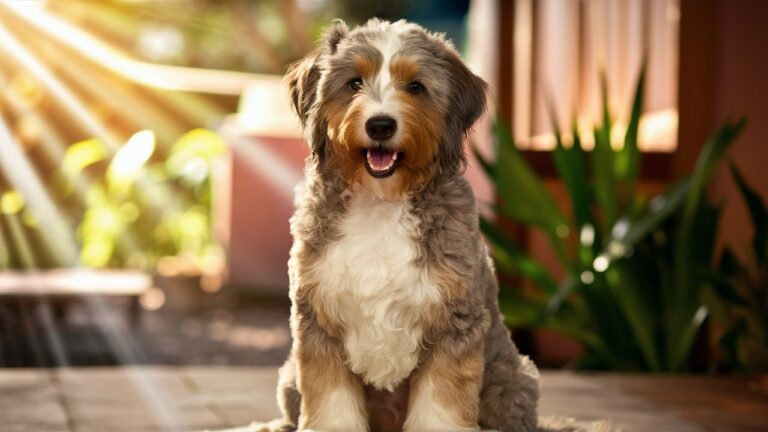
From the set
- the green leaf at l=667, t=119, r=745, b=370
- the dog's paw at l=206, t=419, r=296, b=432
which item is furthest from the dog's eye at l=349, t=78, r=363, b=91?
the green leaf at l=667, t=119, r=745, b=370

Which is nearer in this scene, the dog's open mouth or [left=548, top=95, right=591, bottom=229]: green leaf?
the dog's open mouth

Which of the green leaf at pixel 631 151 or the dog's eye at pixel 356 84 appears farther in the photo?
the green leaf at pixel 631 151

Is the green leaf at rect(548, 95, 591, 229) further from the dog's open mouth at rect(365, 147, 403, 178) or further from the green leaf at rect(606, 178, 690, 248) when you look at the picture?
the dog's open mouth at rect(365, 147, 403, 178)

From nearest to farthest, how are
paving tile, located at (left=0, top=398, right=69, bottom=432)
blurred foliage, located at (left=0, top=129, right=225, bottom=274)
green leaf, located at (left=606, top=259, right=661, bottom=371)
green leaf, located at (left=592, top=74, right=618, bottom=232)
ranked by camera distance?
paving tile, located at (left=0, top=398, right=69, bottom=432), green leaf, located at (left=606, top=259, right=661, bottom=371), green leaf, located at (left=592, top=74, right=618, bottom=232), blurred foliage, located at (left=0, top=129, right=225, bottom=274)

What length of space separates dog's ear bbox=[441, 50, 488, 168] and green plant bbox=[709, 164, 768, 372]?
2.42 m

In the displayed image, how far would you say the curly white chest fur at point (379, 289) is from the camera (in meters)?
2.76

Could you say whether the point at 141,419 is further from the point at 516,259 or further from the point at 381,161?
the point at 516,259

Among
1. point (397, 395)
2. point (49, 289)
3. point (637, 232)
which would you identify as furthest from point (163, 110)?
point (397, 395)

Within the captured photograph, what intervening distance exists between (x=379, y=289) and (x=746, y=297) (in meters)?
2.84

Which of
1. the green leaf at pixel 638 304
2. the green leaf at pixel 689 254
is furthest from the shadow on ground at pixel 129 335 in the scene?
the green leaf at pixel 689 254

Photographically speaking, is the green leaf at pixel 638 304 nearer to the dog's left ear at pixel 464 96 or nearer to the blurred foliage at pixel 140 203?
the dog's left ear at pixel 464 96

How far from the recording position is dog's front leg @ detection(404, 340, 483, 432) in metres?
2.78

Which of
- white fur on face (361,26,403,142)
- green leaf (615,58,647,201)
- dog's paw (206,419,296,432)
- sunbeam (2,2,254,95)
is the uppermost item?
sunbeam (2,2,254,95)

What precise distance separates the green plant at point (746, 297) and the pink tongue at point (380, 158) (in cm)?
271
